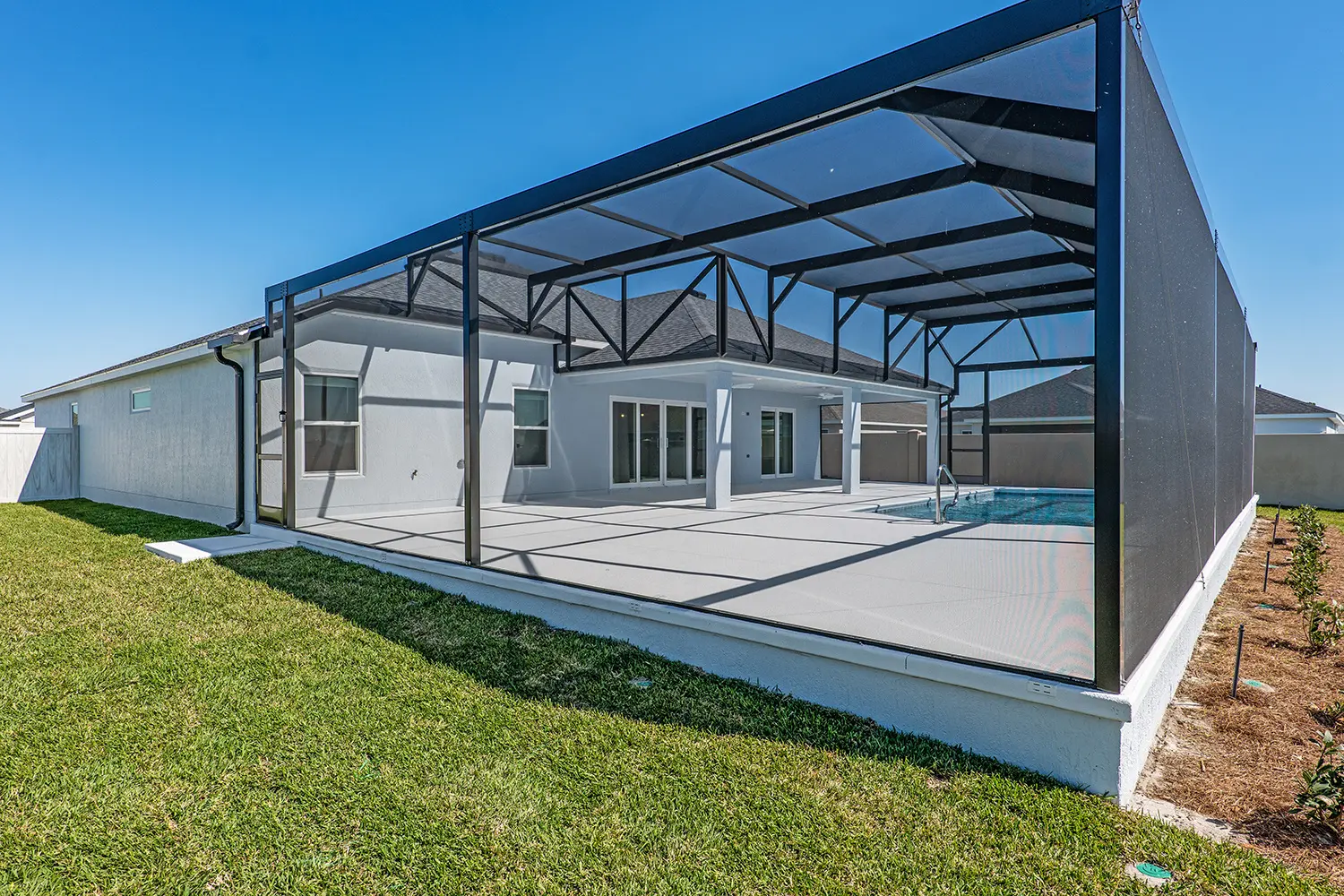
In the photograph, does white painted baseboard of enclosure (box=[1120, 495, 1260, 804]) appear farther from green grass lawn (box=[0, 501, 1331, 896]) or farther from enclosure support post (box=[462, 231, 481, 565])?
enclosure support post (box=[462, 231, 481, 565])

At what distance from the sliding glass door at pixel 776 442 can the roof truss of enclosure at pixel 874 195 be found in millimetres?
6712

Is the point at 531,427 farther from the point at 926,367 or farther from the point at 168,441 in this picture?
the point at 926,367

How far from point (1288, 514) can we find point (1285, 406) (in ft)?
36.5

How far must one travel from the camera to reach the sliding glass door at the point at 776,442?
17.5 metres

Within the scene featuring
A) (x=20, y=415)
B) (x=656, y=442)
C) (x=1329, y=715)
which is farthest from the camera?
(x=20, y=415)

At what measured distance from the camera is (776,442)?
59.0ft

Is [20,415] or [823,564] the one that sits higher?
[20,415]

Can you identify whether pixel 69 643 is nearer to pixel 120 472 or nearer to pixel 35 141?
pixel 120 472

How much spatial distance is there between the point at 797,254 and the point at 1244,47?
15.2 feet

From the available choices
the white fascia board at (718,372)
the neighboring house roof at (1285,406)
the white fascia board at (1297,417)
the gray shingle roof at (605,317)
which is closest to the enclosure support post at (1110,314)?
the gray shingle roof at (605,317)

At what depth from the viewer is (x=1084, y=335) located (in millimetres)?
4730

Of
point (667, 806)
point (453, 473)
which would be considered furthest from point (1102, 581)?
point (453, 473)

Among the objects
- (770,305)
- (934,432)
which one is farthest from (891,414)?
(770,305)

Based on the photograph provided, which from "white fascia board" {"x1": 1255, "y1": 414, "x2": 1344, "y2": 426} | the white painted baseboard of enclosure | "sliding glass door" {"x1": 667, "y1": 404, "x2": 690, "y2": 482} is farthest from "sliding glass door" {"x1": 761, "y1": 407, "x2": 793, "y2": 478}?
"white fascia board" {"x1": 1255, "y1": 414, "x2": 1344, "y2": 426}
